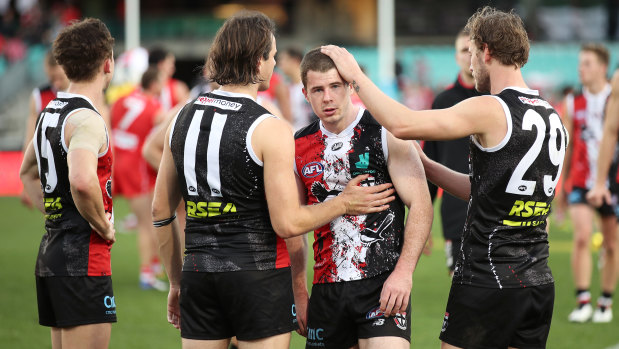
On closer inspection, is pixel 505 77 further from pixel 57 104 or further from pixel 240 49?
pixel 57 104

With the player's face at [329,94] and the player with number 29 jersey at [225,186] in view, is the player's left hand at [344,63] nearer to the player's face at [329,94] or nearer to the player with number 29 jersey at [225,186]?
the player's face at [329,94]

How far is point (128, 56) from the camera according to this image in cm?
1989

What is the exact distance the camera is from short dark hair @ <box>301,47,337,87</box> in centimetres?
404

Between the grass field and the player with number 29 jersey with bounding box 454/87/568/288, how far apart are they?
3264 mm

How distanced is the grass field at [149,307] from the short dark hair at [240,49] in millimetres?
3960

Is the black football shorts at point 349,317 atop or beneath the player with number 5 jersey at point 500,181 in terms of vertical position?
beneath

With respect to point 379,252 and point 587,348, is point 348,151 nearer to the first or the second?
point 379,252

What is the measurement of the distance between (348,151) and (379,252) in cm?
57

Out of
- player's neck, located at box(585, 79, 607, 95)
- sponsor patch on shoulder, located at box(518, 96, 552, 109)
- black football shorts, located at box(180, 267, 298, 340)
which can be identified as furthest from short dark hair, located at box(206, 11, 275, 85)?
player's neck, located at box(585, 79, 607, 95)

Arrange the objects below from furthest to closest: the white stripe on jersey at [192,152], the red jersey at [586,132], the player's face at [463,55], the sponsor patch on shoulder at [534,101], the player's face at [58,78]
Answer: the red jersey at [586,132] → the player's face at [58,78] → the player's face at [463,55] → the sponsor patch on shoulder at [534,101] → the white stripe on jersey at [192,152]

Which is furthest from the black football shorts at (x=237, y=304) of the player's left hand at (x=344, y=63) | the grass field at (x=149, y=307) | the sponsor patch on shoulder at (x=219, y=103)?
the grass field at (x=149, y=307)

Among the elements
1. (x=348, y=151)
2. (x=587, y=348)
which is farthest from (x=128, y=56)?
(x=348, y=151)

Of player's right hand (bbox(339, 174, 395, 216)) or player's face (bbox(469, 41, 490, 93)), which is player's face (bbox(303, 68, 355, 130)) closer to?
player's right hand (bbox(339, 174, 395, 216))

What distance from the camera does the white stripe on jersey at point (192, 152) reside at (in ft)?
12.1
